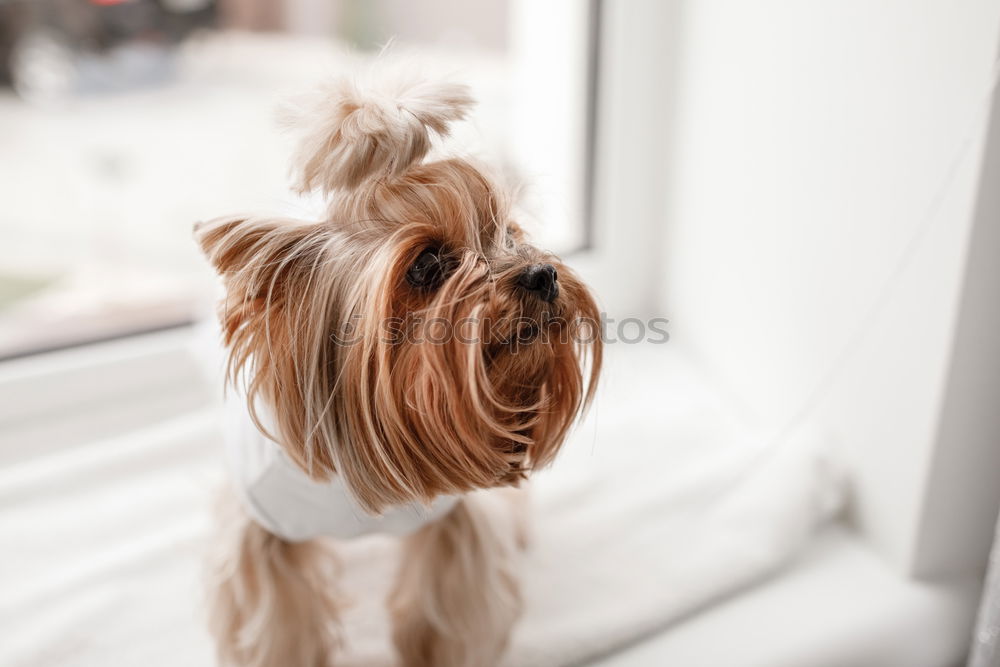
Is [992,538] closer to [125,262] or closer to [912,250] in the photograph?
[912,250]

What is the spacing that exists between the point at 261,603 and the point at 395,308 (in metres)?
0.42

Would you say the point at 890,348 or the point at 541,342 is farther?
the point at 890,348

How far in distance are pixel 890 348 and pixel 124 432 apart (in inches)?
44.4

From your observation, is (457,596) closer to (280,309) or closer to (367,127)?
(280,309)

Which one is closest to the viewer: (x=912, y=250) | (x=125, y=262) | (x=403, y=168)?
(x=403, y=168)

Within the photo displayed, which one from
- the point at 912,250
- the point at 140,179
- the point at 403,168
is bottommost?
the point at 140,179

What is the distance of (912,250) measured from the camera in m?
0.99

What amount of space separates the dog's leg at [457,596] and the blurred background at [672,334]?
0.06m

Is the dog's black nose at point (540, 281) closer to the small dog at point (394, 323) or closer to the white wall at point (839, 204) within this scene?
the small dog at point (394, 323)

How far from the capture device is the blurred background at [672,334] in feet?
3.22

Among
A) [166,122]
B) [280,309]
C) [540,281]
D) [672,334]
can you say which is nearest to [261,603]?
[280,309]

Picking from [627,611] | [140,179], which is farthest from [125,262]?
[627,611]

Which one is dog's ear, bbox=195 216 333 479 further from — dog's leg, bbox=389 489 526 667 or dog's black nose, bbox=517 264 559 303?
dog's leg, bbox=389 489 526 667

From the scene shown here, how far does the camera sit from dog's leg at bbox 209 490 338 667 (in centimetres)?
96
